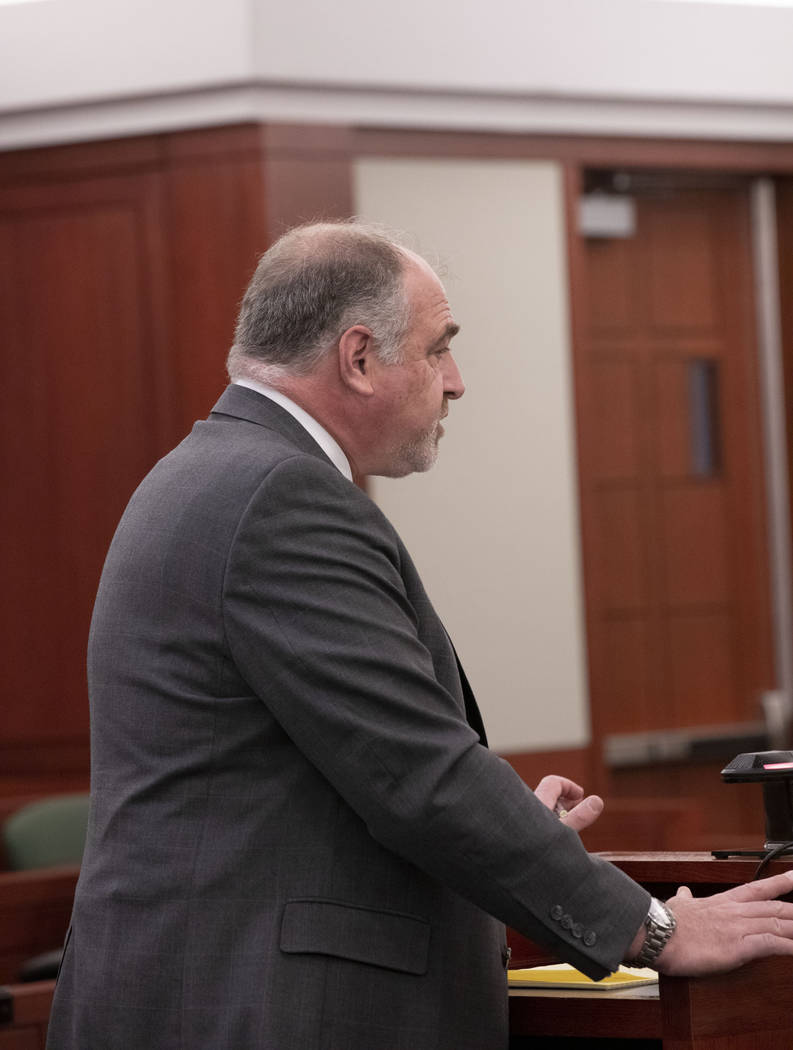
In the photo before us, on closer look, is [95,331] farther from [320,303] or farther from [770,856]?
[770,856]

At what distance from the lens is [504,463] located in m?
5.94

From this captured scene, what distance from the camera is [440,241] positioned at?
231 inches

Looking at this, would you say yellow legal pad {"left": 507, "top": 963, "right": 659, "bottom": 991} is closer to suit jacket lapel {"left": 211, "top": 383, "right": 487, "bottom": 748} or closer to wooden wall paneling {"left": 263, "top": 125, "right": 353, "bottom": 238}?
suit jacket lapel {"left": 211, "top": 383, "right": 487, "bottom": 748}

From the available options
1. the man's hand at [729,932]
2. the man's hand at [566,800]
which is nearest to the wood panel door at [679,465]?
the man's hand at [566,800]

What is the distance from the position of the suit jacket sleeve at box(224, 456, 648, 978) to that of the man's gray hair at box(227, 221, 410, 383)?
0.26 meters

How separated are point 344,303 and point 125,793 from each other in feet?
2.18

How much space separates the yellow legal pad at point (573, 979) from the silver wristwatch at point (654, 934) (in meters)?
0.22

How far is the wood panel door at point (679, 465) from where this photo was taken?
6535 millimetres

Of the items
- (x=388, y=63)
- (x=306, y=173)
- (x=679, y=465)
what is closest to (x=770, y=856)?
(x=306, y=173)

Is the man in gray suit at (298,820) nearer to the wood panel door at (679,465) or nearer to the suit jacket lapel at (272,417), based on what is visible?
the suit jacket lapel at (272,417)

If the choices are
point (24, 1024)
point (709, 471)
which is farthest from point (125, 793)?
point (709, 471)

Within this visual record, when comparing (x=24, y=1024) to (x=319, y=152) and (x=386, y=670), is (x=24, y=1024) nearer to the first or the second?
(x=386, y=670)

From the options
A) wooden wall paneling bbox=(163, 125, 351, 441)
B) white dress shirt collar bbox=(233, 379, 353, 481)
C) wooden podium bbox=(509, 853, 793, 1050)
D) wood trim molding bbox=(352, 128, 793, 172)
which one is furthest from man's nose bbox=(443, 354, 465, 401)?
wood trim molding bbox=(352, 128, 793, 172)

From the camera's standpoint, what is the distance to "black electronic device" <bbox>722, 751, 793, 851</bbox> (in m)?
2.00
